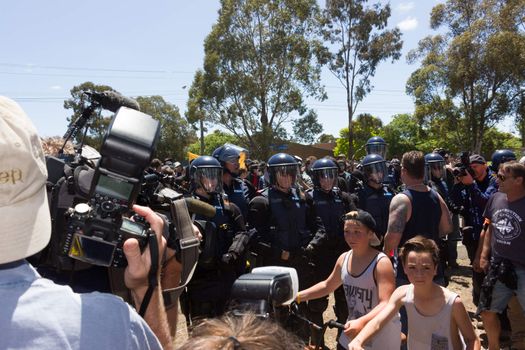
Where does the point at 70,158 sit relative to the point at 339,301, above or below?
above

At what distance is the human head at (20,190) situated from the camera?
0.90m

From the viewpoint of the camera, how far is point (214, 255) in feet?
13.9

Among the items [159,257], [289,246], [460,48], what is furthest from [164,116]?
[159,257]

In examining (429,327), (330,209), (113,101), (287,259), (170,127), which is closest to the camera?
(113,101)

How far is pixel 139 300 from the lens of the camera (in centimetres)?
166

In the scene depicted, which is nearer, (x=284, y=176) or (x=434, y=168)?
(x=284, y=176)

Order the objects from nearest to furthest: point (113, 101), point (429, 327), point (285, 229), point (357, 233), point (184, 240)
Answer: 1. point (113, 101)
2. point (184, 240)
3. point (429, 327)
4. point (357, 233)
5. point (285, 229)

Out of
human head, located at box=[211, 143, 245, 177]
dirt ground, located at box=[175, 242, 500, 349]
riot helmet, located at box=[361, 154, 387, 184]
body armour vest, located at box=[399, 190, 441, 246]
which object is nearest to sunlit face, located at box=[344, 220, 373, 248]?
body armour vest, located at box=[399, 190, 441, 246]

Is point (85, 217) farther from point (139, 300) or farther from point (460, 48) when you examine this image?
point (460, 48)

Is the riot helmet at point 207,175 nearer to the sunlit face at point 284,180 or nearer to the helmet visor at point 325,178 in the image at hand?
the sunlit face at point 284,180

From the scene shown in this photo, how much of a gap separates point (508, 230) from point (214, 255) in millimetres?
2625

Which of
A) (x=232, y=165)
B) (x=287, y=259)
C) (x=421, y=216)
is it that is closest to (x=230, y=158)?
(x=232, y=165)

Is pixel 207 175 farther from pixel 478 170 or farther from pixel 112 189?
pixel 478 170

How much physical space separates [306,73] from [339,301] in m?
23.6
